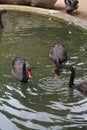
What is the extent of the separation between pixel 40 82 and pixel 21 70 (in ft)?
1.96

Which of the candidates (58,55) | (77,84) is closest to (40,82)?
(77,84)

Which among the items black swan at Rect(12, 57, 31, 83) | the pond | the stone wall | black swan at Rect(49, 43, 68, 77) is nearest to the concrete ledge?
the pond

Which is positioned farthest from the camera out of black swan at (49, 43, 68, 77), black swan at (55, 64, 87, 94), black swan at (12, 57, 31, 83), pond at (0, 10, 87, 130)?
black swan at (49, 43, 68, 77)

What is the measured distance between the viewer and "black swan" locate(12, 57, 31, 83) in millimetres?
10117

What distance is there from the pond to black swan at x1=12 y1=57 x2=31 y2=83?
11cm

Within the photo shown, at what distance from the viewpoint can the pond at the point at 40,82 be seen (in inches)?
334

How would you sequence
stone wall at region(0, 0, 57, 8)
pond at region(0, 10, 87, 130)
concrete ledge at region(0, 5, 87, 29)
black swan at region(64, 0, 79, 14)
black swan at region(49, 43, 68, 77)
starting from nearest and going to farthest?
pond at region(0, 10, 87, 130), black swan at region(49, 43, 68, 77), concrete ledge at region(0, 5, 87, 29), black swan at region(64, 0, 79, 14), stone wall at region(0, 0, 57, 8)

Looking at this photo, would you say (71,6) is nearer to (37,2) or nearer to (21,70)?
(37,2)

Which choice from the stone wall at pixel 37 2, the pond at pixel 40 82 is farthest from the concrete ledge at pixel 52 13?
the stone wall at pixel 37 2

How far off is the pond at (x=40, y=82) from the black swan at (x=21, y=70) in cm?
11

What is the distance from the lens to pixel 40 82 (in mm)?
10117

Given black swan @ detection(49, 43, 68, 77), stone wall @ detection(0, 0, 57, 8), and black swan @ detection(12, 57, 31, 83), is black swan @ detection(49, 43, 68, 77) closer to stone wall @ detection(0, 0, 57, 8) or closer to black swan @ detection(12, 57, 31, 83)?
black swan @ detection(12, 57, 31, 83)

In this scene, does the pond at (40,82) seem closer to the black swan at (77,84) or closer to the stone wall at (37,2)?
the black swan at (77,84)

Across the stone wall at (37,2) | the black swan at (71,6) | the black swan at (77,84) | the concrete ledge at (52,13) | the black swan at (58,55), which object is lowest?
the black swan at (77,84)
